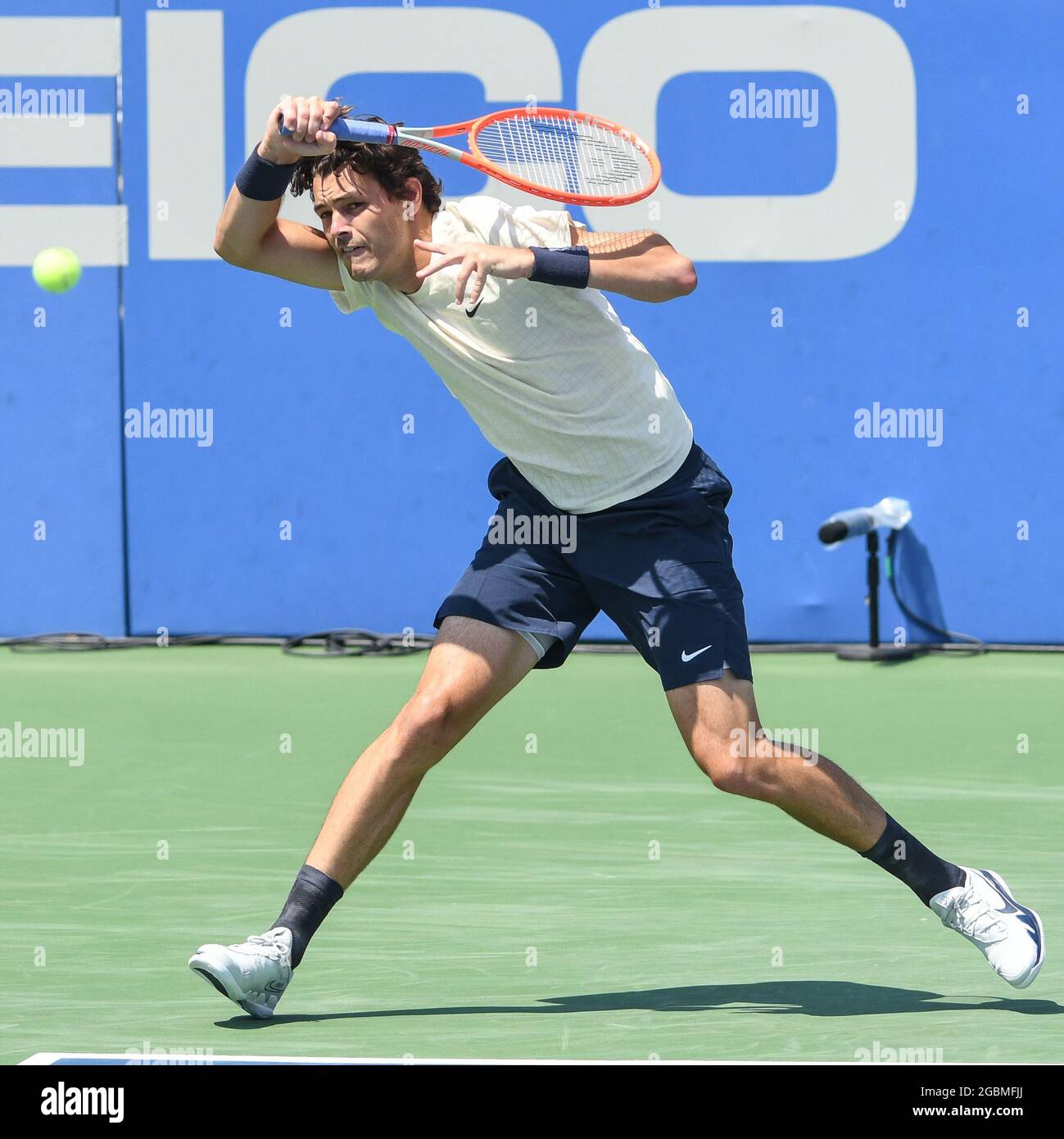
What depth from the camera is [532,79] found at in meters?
8.68

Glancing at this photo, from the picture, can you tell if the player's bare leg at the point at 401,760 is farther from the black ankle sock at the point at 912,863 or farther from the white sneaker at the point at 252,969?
the black ankle sock at the point at 912,863

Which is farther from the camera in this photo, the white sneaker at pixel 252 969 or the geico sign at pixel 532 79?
the geico sign at pixel 532 79

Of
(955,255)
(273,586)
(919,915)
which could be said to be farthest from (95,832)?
(955,255)

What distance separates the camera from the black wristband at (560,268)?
12.4ft

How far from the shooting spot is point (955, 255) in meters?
8.69

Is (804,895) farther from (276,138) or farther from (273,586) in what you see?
(273,586)

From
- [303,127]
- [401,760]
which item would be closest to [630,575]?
[401,760]

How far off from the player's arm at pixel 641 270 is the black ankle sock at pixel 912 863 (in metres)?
1.12

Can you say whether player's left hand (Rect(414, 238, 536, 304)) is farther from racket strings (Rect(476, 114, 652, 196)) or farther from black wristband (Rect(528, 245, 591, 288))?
racket strings (Rect(476, 114, 652, 196))

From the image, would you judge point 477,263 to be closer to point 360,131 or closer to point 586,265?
point 586,265

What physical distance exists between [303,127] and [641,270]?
2.26ft

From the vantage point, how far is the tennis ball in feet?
29.0

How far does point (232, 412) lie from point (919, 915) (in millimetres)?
5209

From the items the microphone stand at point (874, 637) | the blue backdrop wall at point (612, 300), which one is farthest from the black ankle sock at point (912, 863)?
the blue backdrop wall at point (612, 300)
